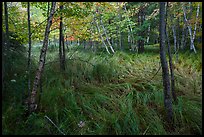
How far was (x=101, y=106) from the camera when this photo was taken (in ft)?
12.9

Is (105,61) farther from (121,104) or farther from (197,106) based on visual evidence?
(197,106)

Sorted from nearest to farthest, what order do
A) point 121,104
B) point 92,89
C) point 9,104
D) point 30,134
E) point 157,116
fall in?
1. point 30,134
2. point 9,104
3. point 157,116
4. point 121,104
5. point 92,89

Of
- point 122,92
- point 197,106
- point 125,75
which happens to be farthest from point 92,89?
point 197,106

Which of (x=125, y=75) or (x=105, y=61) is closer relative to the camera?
(x=125, y=75)

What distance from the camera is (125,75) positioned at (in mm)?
5812

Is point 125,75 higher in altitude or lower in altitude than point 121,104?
higher

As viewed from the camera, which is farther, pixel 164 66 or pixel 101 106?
pixel 101 106

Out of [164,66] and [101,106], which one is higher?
[164,66]

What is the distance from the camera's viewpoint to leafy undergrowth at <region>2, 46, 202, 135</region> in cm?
322

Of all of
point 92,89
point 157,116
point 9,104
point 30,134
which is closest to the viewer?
point 30,134

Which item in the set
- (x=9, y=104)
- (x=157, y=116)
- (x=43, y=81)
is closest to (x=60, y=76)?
(x=43, y=81)

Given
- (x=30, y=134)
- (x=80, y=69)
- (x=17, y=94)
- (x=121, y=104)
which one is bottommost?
(x=30, y=134)

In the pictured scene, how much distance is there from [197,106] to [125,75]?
2.40 m

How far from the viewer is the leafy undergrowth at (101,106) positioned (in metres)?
3.22
